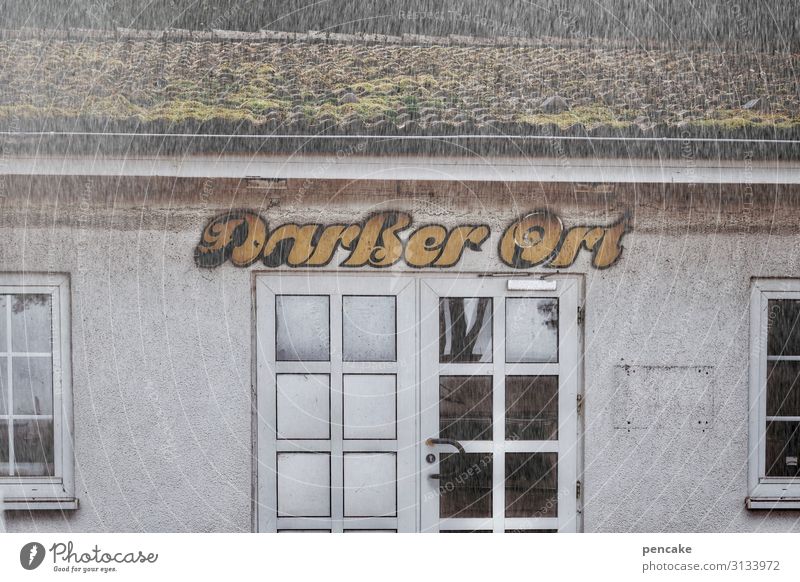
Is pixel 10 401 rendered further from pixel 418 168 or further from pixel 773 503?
pixel 773 503

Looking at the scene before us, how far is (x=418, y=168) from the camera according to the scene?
10.1 feet

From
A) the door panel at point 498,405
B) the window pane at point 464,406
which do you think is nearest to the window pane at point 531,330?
the door panel at point 498,405

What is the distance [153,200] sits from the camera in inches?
136

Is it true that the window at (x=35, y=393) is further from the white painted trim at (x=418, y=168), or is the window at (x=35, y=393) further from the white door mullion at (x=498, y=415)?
the white door mullion at (x=498, y=415)

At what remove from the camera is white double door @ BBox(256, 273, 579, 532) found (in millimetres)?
3484

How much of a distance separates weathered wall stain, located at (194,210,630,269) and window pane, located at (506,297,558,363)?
0.20m

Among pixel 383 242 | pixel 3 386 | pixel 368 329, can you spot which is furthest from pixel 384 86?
pixel 3 386

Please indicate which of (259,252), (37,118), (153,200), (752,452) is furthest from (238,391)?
(752,452)

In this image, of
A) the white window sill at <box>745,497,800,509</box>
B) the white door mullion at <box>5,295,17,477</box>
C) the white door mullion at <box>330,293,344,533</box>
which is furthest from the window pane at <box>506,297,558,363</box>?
the white door mullion at <box>5,295,17,477</box>

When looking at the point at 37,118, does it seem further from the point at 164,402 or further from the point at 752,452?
the point at 752,452

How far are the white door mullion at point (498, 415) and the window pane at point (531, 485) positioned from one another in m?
0.04

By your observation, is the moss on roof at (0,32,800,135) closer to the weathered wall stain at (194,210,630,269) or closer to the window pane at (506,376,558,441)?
the weathered wall stain at (194,210,630,269)

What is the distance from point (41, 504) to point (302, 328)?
1.58 meters

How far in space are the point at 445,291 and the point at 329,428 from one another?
0.90m
